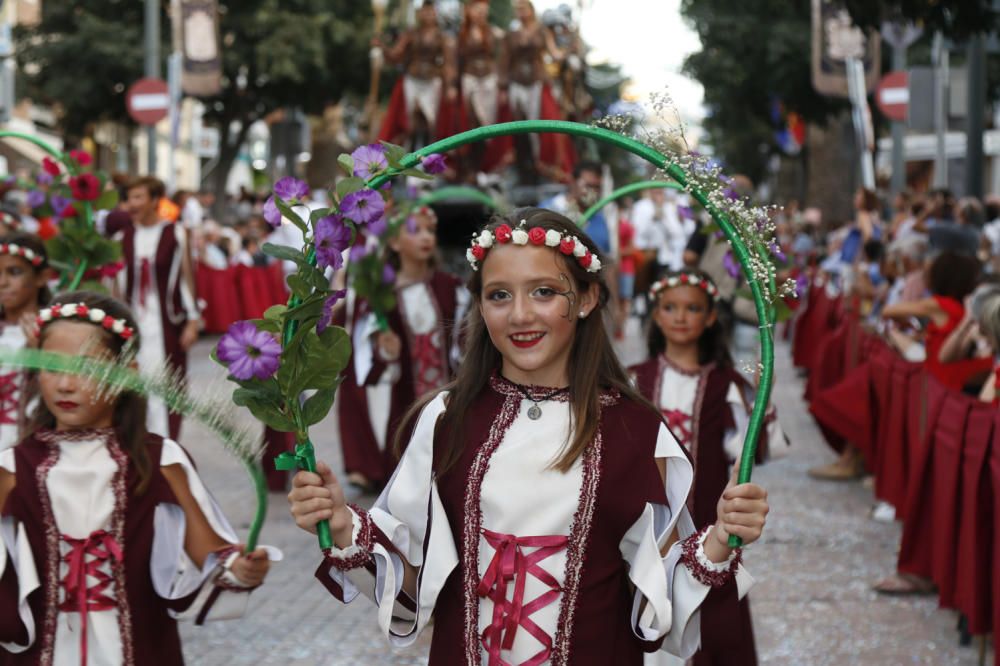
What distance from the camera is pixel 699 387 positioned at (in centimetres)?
554

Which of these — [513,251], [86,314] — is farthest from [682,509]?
[86,314]

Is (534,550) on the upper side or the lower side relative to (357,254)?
lower

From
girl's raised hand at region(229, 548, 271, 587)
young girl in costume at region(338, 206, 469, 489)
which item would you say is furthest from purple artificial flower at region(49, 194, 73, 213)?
girl's raised hand at region(229, 548, 271, 587)

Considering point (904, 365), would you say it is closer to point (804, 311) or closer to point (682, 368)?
point (682, 368)

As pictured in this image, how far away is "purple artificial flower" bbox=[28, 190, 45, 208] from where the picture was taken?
778 centimetres

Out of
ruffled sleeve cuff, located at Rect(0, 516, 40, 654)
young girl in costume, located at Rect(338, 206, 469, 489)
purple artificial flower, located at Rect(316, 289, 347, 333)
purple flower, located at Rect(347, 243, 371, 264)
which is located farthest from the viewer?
young girl in costume, located at Rect(338, 206, 469, 489)

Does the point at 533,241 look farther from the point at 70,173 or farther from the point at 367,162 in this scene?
the point at 70,173

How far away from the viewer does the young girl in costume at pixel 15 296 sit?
19.9 feet

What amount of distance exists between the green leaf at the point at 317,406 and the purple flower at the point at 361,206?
1.20 ft

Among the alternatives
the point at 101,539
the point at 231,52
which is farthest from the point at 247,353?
the point at 231,52

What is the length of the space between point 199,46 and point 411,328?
1400 centimetres

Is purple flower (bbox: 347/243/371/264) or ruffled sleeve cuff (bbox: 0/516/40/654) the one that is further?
purple flower (bbox: 347/243/371/264)

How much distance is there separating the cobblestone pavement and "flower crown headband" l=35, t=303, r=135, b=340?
4.52 ft

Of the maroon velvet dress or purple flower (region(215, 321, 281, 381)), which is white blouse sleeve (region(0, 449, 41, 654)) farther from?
purple flower (region(215, 321, 281, 381))
